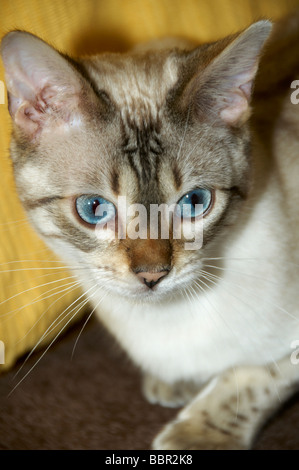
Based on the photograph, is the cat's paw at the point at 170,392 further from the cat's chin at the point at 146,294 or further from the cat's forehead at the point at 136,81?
the cat's forehead at the point at 136,81

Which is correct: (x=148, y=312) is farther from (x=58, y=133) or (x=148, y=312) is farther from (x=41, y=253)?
(x=58, y=133)

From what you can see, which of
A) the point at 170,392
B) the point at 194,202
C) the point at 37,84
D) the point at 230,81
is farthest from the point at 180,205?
the point at 170,392

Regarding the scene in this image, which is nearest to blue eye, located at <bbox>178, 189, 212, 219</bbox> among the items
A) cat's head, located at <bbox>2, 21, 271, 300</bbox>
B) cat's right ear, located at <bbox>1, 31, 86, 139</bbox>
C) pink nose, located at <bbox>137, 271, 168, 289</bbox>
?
cat's head, located at <bbox>2, 21, 271, 300</bbox>

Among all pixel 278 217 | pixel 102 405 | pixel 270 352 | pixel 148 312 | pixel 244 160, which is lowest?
pixel 102 405

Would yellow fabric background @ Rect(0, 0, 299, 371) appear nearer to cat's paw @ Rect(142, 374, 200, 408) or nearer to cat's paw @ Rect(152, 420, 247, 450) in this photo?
cat's paw @ Rect(142, 374, 200, 408)

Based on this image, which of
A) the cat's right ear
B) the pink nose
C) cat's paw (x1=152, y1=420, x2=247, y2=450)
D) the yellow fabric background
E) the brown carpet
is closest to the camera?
the cat's right ear

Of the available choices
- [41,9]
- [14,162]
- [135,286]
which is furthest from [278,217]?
[41,9]

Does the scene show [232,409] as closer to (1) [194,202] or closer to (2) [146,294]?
(2) [146,294]
